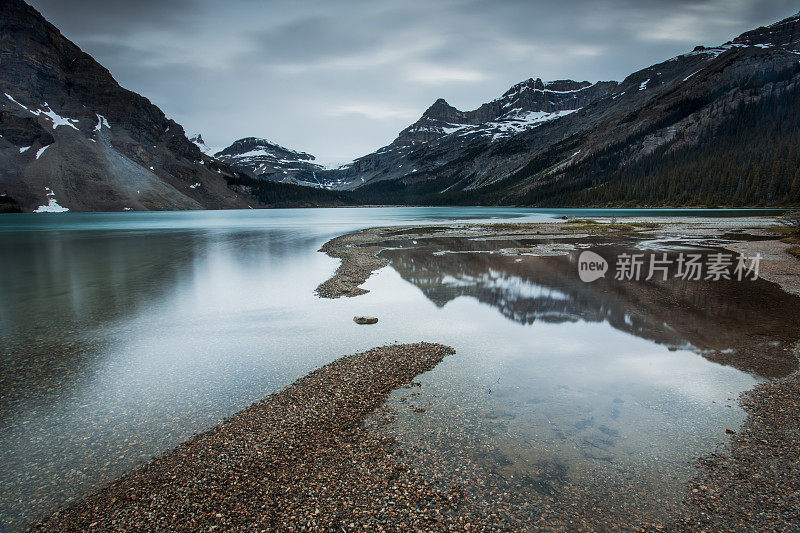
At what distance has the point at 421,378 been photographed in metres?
11.8

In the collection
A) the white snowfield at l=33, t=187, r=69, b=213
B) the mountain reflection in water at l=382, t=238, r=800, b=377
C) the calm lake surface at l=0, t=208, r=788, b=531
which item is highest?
the white snowfield at l=33, t=187, r=69, b=213

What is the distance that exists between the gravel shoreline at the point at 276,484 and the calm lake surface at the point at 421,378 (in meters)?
0.81

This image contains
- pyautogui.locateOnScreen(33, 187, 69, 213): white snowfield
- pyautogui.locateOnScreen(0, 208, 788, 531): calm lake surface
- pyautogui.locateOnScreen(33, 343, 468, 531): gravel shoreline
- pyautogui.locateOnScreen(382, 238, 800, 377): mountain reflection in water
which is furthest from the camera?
pyautogui.locateOnScreen(33, 187, 69, 213): white snowfield

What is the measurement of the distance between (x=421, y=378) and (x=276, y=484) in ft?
18.7

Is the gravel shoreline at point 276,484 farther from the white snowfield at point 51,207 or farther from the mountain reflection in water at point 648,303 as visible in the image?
the white snowfield at point 51,207

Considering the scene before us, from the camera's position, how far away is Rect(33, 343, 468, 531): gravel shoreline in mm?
6172

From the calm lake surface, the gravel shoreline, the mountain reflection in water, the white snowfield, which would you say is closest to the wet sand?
the calm lake surface

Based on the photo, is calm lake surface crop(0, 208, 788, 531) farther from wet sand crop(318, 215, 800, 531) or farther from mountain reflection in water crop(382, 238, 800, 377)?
wet sand crop(318, 215, 800, 531)

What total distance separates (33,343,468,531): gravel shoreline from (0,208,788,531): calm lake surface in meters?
0.81

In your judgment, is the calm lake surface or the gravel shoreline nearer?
the gravel shoreline

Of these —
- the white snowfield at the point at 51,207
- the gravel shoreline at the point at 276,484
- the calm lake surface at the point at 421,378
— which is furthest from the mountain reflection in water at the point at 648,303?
the white snowfield at the point at 51,207

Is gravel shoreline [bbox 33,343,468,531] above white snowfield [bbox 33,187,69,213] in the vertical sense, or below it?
below

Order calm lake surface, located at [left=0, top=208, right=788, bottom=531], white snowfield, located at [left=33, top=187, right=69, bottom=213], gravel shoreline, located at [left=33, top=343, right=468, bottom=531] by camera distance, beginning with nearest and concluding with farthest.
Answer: gravel shoreline, located at [left=33, top=343, right=468, bottom=531]
calm lake surface, located at [left=0, top=208, right=788, bottom=531]
white snowfield, located at [left=33, top=187, right=69, bottom=213]

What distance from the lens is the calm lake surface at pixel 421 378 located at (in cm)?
803
